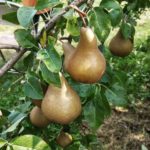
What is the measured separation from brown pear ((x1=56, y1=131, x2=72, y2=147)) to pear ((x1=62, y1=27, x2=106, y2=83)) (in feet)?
1.98

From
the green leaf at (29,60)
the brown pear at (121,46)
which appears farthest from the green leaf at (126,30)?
the green leaf at (29,60)

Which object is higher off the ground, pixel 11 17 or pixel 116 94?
pixel 11 17

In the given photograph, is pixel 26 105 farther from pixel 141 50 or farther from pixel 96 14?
pixel 141 50

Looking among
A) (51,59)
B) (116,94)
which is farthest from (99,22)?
(116,94)

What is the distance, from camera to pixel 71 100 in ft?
4.00

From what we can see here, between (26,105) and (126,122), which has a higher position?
(26,105)

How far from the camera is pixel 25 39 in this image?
48.6 inches

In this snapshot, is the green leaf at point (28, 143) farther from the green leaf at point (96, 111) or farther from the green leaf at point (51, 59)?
the green leaf at point (96, 111)

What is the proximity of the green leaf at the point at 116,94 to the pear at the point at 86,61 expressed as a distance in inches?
14.0

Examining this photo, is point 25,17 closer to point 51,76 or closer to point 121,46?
point 51,76

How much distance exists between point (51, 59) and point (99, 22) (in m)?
0.17

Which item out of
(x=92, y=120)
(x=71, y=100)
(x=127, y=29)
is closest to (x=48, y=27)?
(x=71, y=100)

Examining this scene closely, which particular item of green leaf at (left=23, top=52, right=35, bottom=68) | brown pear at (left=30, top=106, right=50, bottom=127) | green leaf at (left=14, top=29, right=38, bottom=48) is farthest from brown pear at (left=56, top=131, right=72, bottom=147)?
green leaf at (left=14, top=29, right=38, bottom=48)

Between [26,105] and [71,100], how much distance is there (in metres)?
0.63
